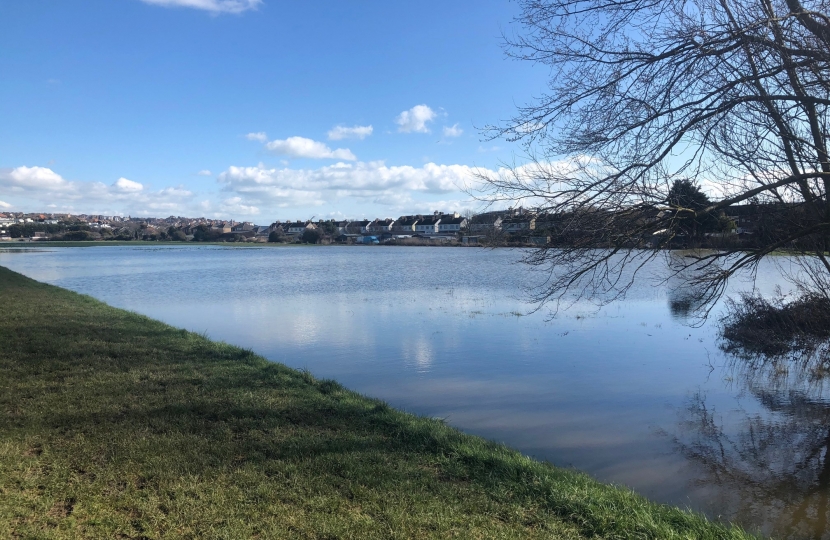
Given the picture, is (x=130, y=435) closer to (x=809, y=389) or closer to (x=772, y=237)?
(x=772, y=237)

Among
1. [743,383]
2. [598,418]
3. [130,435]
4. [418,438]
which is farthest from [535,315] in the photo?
[130,435]

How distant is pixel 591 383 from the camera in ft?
35.3

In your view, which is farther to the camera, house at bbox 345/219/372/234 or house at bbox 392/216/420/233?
house at bbox 345/219/372/234

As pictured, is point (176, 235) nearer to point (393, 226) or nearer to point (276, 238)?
point (276, 238)

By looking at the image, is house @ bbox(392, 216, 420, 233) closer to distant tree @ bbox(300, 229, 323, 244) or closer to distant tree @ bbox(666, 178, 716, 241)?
distant tree @ bbox(300, 229, 323, 244)

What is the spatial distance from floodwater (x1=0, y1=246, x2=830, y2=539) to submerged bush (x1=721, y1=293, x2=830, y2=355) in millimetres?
728

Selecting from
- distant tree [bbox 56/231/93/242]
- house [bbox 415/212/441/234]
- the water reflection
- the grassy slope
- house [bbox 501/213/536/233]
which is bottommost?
the water reflection

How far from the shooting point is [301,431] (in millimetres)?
6285

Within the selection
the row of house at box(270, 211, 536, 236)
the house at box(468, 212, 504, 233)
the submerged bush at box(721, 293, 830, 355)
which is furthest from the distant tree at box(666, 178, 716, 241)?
the row of house at box(270, 211, 536, 236)

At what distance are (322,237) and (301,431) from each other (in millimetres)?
103237

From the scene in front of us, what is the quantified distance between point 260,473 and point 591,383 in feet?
24.4

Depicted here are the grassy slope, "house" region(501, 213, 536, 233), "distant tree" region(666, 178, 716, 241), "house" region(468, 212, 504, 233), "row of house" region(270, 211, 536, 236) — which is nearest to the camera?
the grassy slope

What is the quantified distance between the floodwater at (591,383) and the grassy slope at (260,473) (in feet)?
4.99

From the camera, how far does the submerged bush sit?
11.7m
